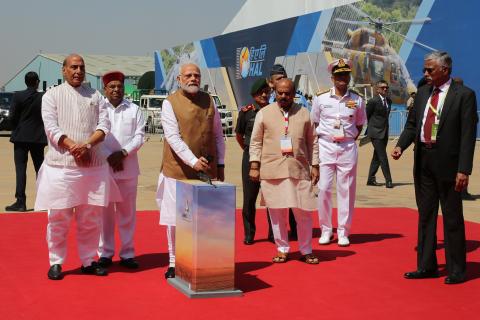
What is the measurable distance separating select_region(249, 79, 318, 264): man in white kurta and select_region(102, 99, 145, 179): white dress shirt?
3.50 ft

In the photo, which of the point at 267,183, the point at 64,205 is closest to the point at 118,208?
the point at 64,205

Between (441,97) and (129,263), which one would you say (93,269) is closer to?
(129,263)

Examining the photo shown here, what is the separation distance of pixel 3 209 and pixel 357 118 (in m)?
5.44

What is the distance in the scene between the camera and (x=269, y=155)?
795 centimetres

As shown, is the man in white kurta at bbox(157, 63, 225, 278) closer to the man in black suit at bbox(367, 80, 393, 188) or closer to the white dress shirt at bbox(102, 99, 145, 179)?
the white dress shirt at bbox(102, 99, 145, 179)

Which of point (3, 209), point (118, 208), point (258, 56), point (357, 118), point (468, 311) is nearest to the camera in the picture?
point (468, 311)

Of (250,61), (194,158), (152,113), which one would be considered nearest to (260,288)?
(194,158)

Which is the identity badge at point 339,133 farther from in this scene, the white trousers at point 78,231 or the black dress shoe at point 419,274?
the white trousers at point 78,231

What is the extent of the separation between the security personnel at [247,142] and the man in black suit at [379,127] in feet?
21.2

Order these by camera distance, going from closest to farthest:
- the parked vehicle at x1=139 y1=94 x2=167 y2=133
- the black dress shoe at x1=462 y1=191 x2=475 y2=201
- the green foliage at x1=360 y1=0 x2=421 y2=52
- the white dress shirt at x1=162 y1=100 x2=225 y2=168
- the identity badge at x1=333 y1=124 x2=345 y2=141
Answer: the white dress shirt at x1=162 y1=100 x2=225 y2=168, the identity badge at x1=333 y1=124 x2=345 y2=141, the black dress shoe at x1=462 y1=191 x2=475 y2=201, the green foliage at x1=360 y1=0 x2=421 y2=52, the parked vehicle at x1=139 y1=94 x2=167 y2=133

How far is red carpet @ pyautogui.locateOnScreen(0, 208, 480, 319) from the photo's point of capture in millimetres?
6078

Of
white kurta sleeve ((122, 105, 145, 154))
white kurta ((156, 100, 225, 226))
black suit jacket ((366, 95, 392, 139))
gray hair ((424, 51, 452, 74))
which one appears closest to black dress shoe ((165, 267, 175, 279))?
white kurta ((156, 100, 225, 226))

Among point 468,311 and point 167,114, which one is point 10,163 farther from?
point 468,311

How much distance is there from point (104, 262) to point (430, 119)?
3117mm
